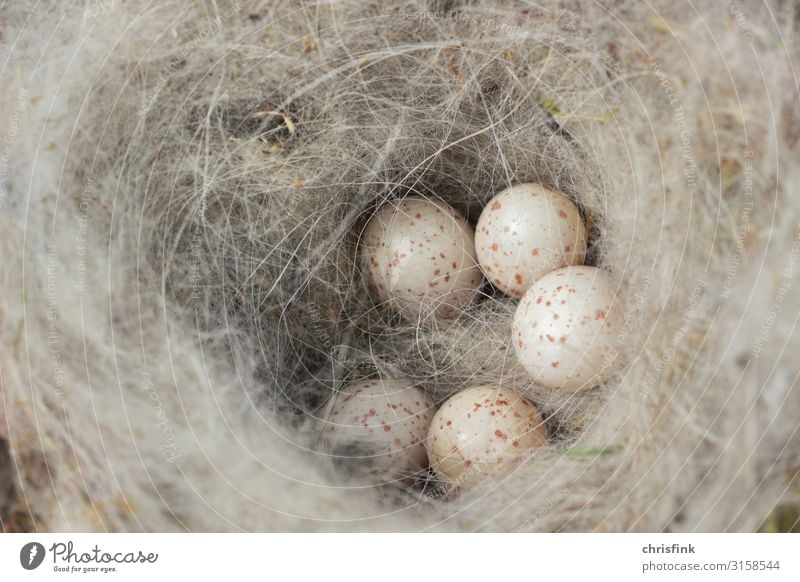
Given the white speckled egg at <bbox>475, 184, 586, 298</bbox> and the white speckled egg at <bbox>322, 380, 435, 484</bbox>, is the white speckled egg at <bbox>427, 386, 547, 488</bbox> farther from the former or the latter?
the white speckled egg at <bbox>475, 184, 586, 298</bbox>

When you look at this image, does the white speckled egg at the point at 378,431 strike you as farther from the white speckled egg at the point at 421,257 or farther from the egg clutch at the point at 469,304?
the white speckled egg at the point at 421,257

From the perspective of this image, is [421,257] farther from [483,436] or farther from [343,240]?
[483,436]

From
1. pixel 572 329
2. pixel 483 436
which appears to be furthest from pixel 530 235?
pixel 483 436

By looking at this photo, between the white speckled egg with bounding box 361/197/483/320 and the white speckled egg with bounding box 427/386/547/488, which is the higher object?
the white speckled egg with bounding box 361/197/483/320

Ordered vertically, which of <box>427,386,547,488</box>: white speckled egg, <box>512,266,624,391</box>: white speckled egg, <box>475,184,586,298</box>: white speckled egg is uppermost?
<box>475,184,586,298</box>: white speckled egg

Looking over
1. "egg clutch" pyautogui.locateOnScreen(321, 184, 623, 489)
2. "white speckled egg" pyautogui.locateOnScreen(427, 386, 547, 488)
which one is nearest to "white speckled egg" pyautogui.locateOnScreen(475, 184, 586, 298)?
"egg clutch" pyautogui.locateOnScreen(321, 184, 623, 489)

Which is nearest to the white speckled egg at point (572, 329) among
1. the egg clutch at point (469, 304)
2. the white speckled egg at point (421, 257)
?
the egg clutch at point (469, 304)

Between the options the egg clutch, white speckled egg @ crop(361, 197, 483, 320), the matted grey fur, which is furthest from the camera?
white speckled egg @ crop(361, 197, 483, 320)
